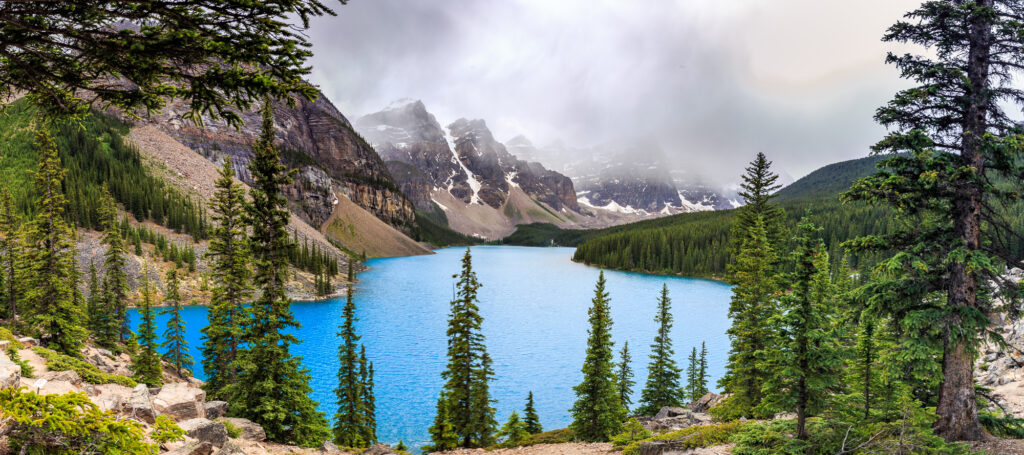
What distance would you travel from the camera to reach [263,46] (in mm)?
5590

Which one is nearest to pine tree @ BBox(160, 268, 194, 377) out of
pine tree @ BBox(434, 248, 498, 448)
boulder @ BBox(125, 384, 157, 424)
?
pine tree @ BBox(434, 248, 498, 448)

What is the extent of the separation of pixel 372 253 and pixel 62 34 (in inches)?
6165

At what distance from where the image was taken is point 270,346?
14.7 metres

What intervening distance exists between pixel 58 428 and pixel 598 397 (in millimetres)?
18438

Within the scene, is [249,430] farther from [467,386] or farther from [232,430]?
[467,386]

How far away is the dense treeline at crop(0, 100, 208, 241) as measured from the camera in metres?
63.3

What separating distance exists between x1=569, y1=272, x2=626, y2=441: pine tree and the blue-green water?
726cm

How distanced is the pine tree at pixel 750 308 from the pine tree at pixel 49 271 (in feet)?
93.5

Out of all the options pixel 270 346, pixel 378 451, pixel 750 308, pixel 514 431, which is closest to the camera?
pixel 378 451

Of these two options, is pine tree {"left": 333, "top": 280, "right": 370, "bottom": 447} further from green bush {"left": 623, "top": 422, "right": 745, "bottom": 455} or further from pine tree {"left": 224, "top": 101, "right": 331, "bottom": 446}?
green bush {"left": 623, "top": 422, "right": 745, "bottom": 455}

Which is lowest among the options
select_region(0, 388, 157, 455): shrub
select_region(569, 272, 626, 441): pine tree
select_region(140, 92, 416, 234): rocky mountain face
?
select_region(569, 272, 626, 441): pine tree

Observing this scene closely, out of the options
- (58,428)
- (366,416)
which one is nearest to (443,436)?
(366,416)

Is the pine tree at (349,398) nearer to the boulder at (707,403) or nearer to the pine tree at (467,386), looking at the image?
the pine tree at (467,386)

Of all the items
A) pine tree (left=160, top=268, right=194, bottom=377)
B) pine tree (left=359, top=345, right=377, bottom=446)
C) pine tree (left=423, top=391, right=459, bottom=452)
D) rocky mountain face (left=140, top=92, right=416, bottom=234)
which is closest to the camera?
pine tree (left=423, top=391, right=459, bottom=452)
